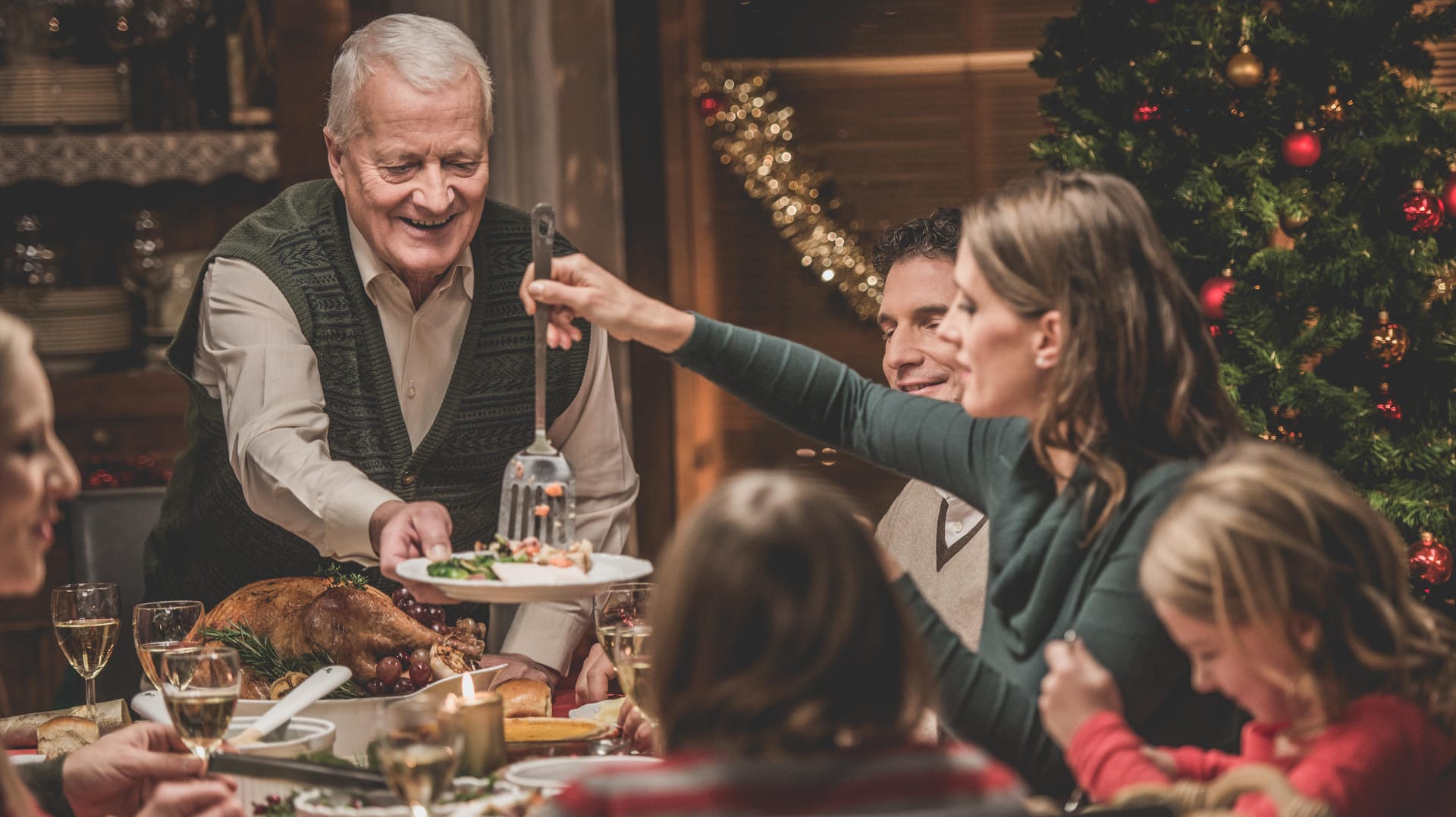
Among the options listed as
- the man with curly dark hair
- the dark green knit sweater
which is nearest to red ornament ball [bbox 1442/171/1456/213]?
the man with curly dark hair

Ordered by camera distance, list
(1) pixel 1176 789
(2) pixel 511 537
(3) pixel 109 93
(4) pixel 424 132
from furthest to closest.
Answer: (3) pixel 109 93 → (4) pixel 424 132 → (2) pixel 511 537 → (1) pixel 1176 789

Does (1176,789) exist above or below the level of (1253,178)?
below

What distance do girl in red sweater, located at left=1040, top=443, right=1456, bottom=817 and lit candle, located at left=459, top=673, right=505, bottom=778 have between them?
23.1 inches

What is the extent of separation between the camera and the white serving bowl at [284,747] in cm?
153

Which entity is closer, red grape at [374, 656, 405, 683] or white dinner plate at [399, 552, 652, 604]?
white dinner plate at [399, 552, 652, 604]

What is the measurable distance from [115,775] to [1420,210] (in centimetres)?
254

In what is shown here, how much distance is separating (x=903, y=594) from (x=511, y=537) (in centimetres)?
52

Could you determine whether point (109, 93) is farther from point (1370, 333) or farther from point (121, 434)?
point (1370, 333)

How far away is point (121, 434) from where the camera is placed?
417cm

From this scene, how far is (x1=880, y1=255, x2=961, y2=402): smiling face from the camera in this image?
236 centimetres

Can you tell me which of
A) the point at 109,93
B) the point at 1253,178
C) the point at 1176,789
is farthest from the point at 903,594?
the point at 109,93

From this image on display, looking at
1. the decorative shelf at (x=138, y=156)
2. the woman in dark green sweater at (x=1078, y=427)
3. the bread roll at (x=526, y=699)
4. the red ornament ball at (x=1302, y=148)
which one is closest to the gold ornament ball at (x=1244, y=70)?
the red ornament ball at (x=1302, y=148)

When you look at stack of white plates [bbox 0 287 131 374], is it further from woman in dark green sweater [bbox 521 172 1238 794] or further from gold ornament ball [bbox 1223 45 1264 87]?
woman in dark green sweater [bbox 521 172 1238 794]

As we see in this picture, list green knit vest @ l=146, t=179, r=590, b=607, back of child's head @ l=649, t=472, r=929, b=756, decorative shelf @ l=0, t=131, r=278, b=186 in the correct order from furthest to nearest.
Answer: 1. decorative shelf @ l=0, t=131, r=278, b=186
2. green knit vest @ l=146, t=179, r=590, b=607
3. back of child's head @ l=649, t=472, r=929, b=756
